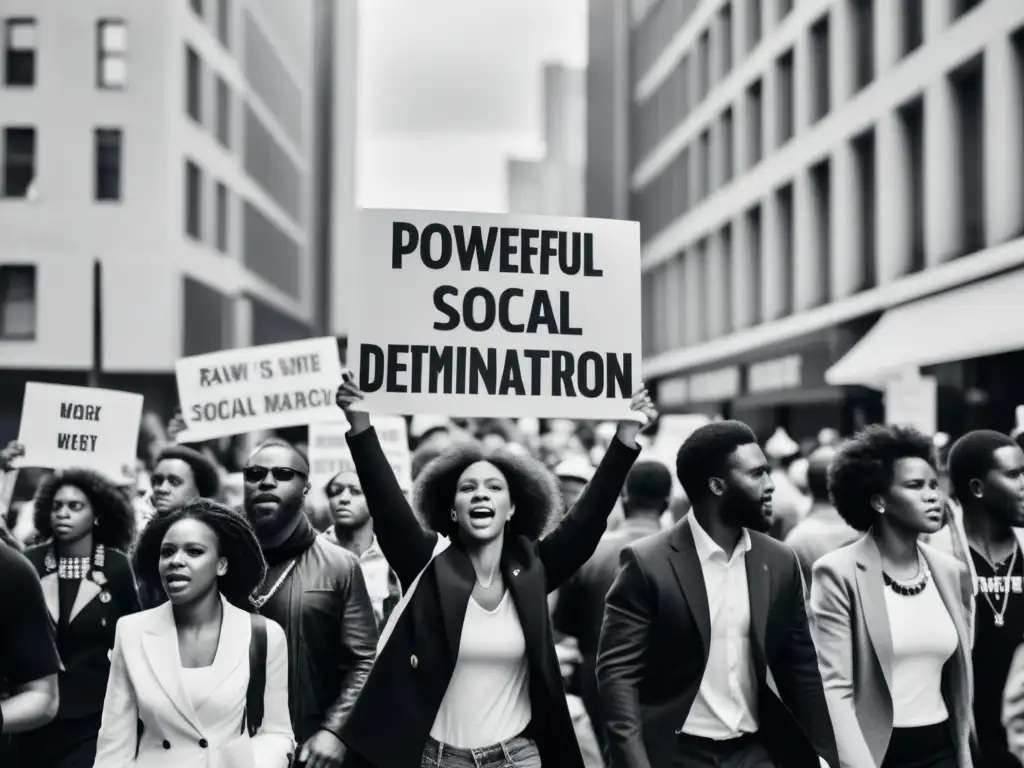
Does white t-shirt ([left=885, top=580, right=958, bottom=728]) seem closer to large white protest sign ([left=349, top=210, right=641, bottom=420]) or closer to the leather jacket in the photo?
large white protest sign ([left=349, top=210, right=641, bottom=420])

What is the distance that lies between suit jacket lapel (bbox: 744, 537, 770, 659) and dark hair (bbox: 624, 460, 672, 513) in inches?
88.8

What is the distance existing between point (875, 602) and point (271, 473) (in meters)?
2.50

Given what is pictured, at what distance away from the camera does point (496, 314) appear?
5.71m

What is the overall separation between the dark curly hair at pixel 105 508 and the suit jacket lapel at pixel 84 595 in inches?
14.6

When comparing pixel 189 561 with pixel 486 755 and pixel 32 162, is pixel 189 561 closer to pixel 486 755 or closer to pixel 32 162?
pixel 486 755

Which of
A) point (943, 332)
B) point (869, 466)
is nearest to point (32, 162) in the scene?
point (943, 332)

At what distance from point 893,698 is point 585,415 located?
158 cm

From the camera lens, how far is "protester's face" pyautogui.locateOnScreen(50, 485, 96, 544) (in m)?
6.53

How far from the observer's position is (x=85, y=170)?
3669cm

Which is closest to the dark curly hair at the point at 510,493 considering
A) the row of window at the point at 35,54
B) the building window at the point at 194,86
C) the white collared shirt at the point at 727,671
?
the white collared shirt at the point at 727,671

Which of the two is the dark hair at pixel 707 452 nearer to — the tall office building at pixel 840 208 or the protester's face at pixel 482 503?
the protester's face at pixel 482 503

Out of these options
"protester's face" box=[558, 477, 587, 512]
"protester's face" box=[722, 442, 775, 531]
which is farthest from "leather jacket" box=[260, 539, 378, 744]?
"protester's face" box=[558, 477, 587, 512]

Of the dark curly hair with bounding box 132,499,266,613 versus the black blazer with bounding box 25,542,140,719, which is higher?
the dark curly hair with bounding box 132,499,266,613

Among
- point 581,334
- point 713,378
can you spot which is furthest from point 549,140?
point 581,334
